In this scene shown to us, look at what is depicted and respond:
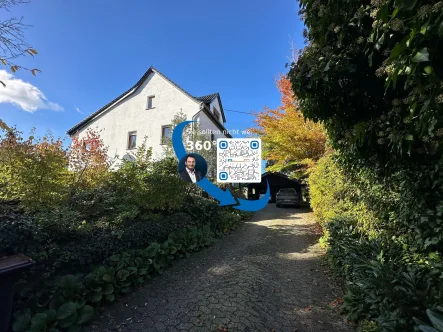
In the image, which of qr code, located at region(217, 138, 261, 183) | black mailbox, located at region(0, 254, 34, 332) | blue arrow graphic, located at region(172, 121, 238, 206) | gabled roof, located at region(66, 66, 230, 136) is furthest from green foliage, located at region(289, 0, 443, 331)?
gabled roof, located at region(66, 66, 230, 136)

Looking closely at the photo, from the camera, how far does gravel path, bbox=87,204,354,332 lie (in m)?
2.57

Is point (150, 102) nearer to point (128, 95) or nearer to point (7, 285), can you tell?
point (128, 95)

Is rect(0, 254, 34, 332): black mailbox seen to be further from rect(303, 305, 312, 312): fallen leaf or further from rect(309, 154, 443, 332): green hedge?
rect(309, 154, 443, 332): green hedge

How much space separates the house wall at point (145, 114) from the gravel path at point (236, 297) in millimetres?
9135

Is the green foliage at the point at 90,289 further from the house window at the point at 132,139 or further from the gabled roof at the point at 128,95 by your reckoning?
the house window at the point at 132,139

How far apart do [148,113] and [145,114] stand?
22 centimetres

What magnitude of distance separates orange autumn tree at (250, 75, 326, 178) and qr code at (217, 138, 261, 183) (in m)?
1.51

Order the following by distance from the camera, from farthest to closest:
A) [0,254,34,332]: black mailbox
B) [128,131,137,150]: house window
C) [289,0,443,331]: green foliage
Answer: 1. [128,131,137,150]: house window
2. [0,254,34,332]: black mailbox
3. [289,0,443,331]: green foliage

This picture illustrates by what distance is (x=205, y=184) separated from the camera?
314 inches

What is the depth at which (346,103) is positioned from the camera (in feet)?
9.14

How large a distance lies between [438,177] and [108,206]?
4833 mm

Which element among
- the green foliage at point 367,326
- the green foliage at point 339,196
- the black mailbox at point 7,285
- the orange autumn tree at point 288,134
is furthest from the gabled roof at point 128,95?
the green foliage at point 367,326

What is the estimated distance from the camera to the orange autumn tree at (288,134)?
9.01m

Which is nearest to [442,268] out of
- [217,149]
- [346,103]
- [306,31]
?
[346,103]
